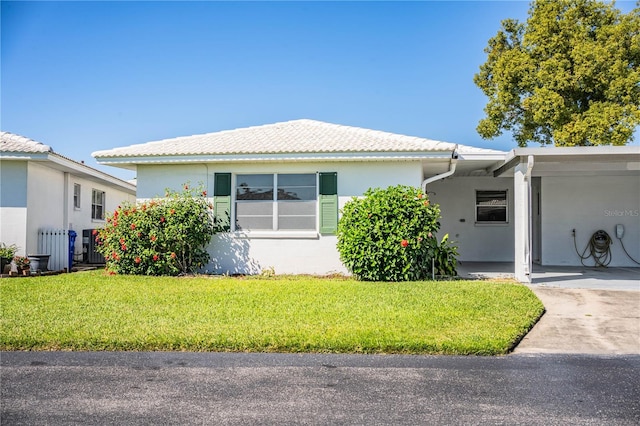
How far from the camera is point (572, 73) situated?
19953 millimetres

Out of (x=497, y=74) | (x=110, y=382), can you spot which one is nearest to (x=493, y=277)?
(x=110, y=382)

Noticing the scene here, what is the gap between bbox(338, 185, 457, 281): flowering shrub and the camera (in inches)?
392

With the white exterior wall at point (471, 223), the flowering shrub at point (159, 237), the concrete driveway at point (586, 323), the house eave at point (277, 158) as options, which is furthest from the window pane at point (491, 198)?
the flowering shrub at point (159, 237)

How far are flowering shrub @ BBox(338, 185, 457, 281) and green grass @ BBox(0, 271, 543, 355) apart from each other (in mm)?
500

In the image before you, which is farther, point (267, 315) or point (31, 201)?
→ point (31, 201)

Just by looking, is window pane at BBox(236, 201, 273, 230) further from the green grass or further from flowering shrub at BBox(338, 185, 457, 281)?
flowering shrub at BBox(338, 185, 457, 281)

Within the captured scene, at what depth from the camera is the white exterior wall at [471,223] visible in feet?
49.6

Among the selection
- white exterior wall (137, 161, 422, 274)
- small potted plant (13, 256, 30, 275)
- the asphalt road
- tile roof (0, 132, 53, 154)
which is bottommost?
the asphalt road

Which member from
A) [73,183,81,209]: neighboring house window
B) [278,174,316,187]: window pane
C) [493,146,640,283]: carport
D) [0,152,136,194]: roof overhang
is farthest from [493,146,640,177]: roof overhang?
[73,183,81,209]: neighboring house window

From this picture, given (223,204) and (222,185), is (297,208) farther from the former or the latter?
(222,185)

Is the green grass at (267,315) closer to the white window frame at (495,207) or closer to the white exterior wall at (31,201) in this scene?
the white exterior wall at (31,201)

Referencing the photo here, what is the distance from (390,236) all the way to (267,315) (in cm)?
386

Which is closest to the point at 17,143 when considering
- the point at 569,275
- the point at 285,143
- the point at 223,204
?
the point at 223,204

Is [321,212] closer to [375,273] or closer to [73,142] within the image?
[375,273]
